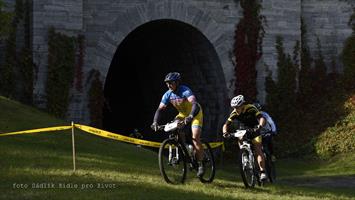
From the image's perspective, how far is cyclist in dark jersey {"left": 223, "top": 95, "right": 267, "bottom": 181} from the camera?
10.9m

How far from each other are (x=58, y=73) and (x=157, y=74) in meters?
7.10

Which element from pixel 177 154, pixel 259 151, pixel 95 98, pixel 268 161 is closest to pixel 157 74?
pixel 95 98

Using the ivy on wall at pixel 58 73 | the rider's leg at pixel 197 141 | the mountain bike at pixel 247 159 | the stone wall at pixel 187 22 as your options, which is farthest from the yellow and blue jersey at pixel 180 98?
the stone wall at pixel 187 22

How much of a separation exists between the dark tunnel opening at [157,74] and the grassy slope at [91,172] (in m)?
6.52

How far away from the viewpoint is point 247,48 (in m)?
22.2

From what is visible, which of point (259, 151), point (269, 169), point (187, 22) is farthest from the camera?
point (187, 22)

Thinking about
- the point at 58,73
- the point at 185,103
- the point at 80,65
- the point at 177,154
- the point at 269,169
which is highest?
the point at 80,65

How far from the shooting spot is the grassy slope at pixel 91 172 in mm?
8661

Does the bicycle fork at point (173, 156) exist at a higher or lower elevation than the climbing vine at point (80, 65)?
lower

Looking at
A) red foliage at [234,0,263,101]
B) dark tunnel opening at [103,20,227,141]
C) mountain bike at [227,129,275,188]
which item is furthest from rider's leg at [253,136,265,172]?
red foliage at [234,0,263,101]

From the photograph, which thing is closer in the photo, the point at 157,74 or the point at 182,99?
the point at 182,99

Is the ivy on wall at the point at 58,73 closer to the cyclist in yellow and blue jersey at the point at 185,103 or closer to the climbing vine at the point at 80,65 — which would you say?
the climbing vine at the point at 80,65

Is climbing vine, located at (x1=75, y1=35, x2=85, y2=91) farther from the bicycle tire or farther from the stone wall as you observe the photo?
the bicycle tire

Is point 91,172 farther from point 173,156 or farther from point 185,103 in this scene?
point 185,103
